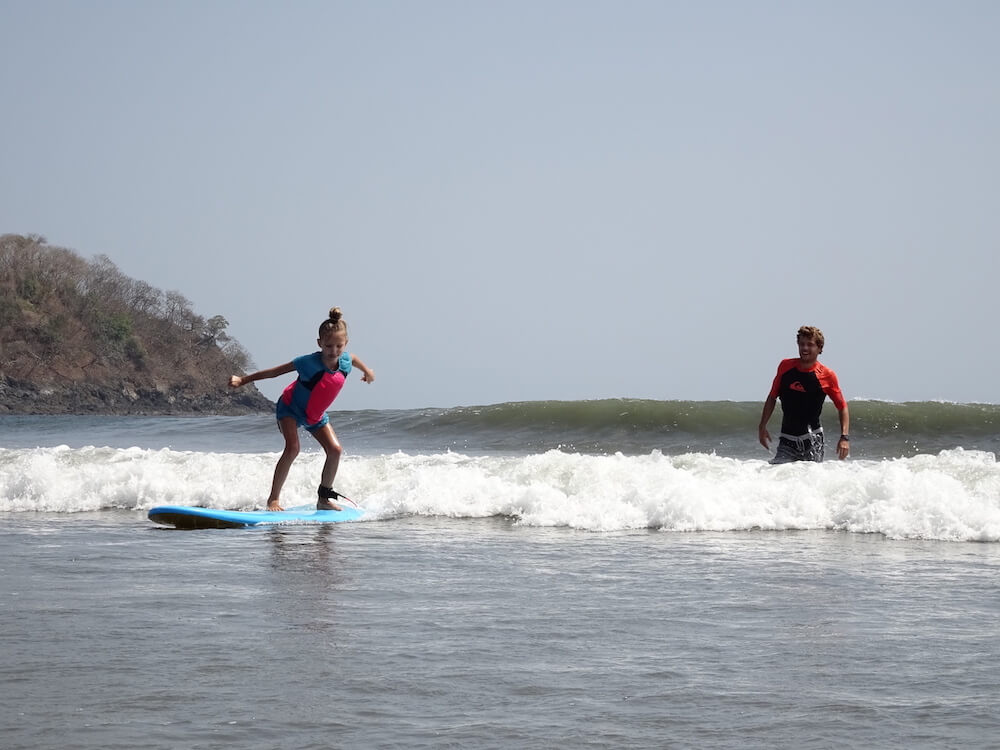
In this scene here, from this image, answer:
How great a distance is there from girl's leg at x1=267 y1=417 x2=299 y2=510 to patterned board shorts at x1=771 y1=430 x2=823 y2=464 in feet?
13.6

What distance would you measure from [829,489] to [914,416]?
12.5m

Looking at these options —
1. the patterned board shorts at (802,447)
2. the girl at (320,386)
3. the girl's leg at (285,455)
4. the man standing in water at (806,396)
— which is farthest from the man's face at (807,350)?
the girl's leg at (285,455)

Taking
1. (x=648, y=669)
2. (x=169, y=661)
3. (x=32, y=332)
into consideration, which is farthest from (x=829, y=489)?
(x=32, y=332)

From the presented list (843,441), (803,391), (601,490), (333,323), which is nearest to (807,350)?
(803,391)

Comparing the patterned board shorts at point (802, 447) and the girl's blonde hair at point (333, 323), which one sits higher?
the girl's blonde hair at point (333, 323)

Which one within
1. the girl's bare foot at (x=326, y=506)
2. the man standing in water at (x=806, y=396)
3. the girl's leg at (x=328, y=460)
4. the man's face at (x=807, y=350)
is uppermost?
the man's face at (x=807, y=350)

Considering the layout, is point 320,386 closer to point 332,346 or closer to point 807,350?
point 332,346

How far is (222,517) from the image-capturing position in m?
9.35

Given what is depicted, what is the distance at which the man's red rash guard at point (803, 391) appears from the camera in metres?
9.81

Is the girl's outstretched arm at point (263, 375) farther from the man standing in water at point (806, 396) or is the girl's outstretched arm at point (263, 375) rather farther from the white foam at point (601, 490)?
the man standing in water at point (806, 396)

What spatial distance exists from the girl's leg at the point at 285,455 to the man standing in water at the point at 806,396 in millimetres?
3988

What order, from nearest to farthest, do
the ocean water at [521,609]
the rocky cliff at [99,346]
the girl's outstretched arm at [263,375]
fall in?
the ocean water at [521,609] → the girl's outstretched arm at [263,375] → the rocky cliff at [99,346]

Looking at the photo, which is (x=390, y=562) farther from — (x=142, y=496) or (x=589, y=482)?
(x=142, y=496)

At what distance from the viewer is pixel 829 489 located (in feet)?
31.9
